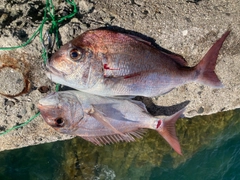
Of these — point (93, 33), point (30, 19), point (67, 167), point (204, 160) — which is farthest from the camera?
point (204, 160)

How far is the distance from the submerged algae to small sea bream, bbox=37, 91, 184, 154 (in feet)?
3.39

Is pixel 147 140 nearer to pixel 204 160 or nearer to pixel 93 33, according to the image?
pixel 204 160

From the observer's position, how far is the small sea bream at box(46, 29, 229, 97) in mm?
2736

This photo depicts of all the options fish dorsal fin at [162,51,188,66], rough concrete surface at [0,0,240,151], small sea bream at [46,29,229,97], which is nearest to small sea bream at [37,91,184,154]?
small sea bream at [46,29,229,97]

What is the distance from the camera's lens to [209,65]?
3121 millimetres

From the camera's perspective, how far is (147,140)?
4219 millimetres

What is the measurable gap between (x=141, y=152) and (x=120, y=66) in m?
1.74

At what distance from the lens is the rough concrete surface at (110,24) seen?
3.04 m

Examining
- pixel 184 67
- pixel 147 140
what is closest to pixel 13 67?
pixel 184 67

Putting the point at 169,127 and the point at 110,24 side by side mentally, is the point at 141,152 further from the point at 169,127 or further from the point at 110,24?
the point at 110,24

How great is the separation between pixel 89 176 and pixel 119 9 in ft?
6.69

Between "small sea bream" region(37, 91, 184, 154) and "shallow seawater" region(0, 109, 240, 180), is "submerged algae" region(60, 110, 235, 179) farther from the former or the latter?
"small sea bream" region(37, 91, 184, 154)

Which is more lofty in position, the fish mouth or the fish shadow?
the fish mouth

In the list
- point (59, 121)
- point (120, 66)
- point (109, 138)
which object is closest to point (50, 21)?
point (120, 66)
